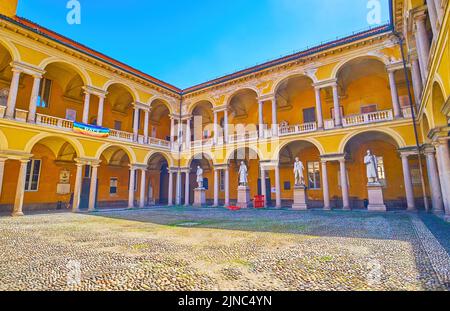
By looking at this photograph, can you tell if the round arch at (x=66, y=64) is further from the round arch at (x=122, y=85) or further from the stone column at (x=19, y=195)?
the stone column at (x=19, y=195)

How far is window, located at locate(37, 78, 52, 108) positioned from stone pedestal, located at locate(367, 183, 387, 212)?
72.9 feet

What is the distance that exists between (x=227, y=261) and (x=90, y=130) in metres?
14.5

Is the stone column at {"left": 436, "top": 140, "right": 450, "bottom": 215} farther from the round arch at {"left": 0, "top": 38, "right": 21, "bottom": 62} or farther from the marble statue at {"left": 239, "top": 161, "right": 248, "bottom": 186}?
the round arch at {"left": 0, "top": 38, "right": 21, "bottom": 62}

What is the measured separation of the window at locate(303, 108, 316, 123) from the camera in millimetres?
18891

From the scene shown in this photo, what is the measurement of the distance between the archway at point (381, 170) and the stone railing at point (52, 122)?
1781cm

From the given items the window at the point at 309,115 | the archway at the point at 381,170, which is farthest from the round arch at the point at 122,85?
the archway at the point at 381,170

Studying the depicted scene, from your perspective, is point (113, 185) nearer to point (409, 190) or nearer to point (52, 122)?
point (52, 122)

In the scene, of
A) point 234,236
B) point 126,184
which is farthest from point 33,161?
point 234,236

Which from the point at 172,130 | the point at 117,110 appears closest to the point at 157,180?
the point at 172,130

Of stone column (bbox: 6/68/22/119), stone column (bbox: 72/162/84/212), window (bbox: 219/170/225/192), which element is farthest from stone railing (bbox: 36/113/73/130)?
window (bbox: 219/170/225/192)

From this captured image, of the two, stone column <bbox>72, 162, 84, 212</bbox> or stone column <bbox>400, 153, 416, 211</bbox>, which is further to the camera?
stone column <bbox>72, 162, 84, 212</bbox>

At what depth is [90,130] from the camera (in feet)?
49.7

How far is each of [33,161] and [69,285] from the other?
17.2 meters
